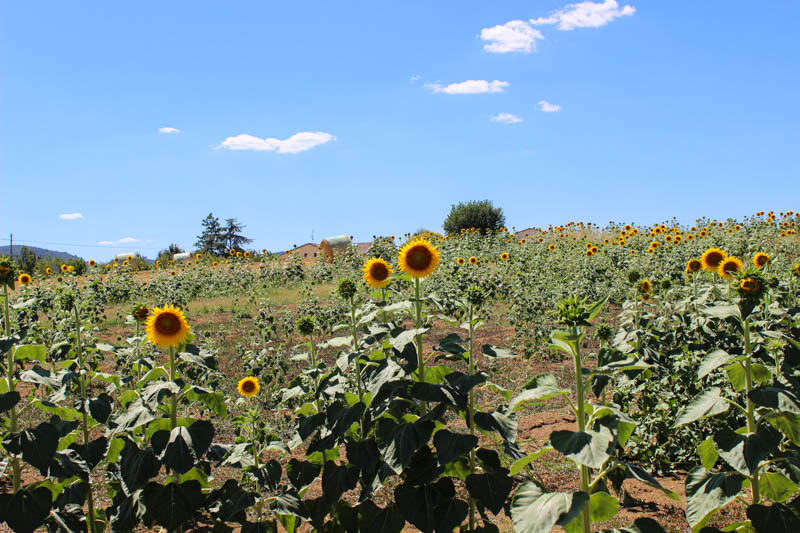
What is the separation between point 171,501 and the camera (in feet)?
8.04

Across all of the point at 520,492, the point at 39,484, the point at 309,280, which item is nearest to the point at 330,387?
the point at 520,492

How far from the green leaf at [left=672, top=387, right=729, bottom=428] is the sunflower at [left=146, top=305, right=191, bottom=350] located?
2.26 meters

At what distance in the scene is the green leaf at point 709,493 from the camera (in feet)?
6.86

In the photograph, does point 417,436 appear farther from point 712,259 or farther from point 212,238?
point 212,238

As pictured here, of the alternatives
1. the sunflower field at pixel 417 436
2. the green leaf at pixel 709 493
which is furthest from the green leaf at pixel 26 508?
the green leaf at pixel 709 493

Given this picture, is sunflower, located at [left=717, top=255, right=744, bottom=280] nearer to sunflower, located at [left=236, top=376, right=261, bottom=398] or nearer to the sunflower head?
the sunflower head

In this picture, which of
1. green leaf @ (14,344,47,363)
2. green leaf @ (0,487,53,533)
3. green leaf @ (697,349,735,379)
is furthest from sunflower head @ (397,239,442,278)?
green leaf @ (0,487,53,533)

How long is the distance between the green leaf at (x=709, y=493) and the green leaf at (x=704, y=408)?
228 millimetres

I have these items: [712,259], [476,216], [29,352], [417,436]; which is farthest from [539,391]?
[476,216]

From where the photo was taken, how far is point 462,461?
254 cm

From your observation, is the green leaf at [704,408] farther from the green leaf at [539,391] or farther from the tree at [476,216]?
the tree at [476,216]

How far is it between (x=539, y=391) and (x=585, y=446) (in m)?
0.26

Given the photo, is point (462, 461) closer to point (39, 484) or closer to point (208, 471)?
point (208, 471)

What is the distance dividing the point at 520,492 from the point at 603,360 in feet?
1.98
